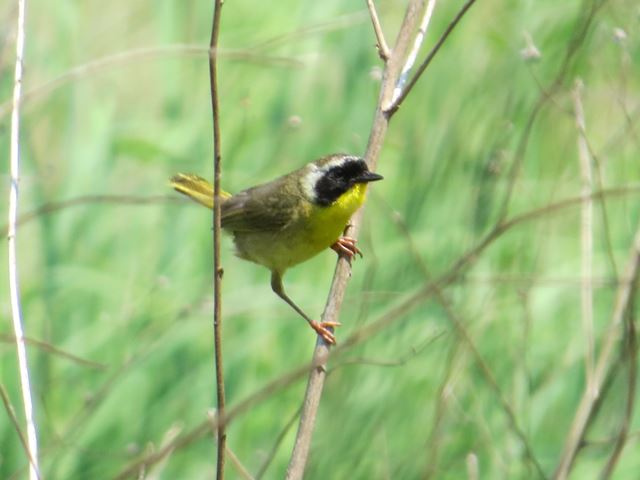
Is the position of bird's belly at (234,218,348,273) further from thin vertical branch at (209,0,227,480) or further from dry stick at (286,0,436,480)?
thin vertical branch at (209,0,227,480)

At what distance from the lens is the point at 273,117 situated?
4500mm

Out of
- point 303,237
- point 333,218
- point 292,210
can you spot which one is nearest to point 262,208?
point 292,210

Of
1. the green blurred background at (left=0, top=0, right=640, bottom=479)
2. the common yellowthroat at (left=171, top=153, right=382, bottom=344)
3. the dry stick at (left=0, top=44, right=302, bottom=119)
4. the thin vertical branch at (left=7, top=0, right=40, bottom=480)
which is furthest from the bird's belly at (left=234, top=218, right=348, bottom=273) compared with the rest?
the thin vertical branch at (left=7, top=0, right=40, bottom=480)

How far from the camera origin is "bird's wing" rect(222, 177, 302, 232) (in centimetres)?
385

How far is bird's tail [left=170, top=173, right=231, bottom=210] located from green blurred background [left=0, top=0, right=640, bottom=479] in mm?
266

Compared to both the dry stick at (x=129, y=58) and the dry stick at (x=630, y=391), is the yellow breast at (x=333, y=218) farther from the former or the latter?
the dry stick at (x=630, y=391)

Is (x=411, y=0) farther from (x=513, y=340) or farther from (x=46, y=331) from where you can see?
(x=46, y=331)

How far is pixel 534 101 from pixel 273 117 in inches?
41.6

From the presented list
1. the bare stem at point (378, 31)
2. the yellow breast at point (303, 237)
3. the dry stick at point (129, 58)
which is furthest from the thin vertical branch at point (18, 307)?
the yellow breast at point (303, 237)

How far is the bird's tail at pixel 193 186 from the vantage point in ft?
12.8

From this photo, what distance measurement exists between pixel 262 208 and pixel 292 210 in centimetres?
12

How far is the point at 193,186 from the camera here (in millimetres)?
3986

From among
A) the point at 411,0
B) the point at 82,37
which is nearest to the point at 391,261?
the point at 411,0

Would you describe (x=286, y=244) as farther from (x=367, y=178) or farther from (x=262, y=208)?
(x=367, y=178)
